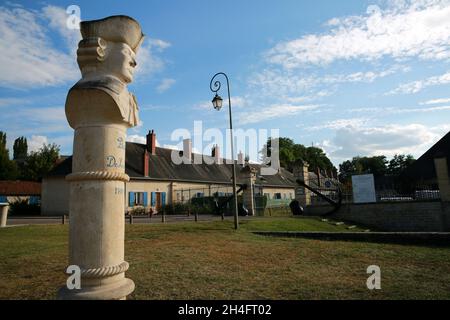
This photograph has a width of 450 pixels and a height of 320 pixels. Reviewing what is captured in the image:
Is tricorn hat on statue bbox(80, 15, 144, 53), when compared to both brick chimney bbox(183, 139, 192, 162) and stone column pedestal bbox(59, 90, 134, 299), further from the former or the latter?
brick chimney bbox(183, 139, 192, 162)

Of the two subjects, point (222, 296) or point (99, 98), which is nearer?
point (99, 98)

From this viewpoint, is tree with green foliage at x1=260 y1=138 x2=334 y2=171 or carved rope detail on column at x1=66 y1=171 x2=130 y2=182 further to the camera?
tree with green foliage at x1=260 y1=138 x2=334 y2=171

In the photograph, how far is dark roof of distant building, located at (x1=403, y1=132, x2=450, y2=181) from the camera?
82.8 ft

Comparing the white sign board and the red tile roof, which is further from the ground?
the red tile roof

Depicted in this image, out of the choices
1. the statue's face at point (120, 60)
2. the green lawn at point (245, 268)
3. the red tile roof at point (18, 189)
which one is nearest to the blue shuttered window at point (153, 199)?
the red tile roof at point (18, 189)

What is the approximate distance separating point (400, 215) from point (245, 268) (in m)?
13.8

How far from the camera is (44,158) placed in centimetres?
4284

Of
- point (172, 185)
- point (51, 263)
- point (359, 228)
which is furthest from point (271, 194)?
point (51, 263)

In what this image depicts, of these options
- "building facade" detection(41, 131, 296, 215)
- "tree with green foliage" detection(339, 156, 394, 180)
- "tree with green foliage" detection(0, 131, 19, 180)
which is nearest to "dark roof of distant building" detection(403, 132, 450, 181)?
"building facade" detection(41, 131, 296, 215)

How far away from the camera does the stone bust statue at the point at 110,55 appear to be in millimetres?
3172

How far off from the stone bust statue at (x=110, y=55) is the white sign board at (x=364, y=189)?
1727cm

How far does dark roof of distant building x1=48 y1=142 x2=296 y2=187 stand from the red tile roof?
508 inches
